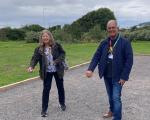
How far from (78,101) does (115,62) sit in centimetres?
274

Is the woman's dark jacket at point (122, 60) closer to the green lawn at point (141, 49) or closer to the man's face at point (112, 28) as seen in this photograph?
the man's face at point (112, 28)

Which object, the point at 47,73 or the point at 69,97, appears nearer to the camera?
the point at 47,73

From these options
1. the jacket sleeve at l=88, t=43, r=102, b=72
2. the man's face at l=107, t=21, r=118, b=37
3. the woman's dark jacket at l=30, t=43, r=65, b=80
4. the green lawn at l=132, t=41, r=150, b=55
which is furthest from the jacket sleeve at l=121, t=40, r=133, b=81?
the green lawn at l=132, t=41, r=150, b=55

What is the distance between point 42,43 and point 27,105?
179 cm

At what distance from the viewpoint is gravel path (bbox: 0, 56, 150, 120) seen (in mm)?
8844

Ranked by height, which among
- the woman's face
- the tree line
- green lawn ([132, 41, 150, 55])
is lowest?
green lawn ([132, 41, 150, 55])

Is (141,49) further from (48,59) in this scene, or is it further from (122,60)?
(122,60)

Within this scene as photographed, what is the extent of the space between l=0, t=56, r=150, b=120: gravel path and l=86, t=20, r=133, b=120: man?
33.0 inches

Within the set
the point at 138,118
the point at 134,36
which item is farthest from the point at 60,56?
the point at 134,36

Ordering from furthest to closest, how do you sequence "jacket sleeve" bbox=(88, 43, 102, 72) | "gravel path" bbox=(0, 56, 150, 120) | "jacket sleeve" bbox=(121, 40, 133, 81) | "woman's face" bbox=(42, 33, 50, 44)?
"gravel path" bbox=(0, 56, 150, 120) → "woman's face" bbox=(42, 33, 50, 44) → "jacket sleeve" bbox=(88, 43, 102, 72) → "jacket sleeve" bbox=(121, 40, 133, 81)

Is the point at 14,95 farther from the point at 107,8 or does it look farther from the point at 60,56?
the point at 107,8

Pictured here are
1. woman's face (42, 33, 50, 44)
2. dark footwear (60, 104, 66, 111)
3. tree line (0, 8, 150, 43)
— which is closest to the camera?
woman's face (42, 33, 50, 44)

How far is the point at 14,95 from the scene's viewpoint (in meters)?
11.4

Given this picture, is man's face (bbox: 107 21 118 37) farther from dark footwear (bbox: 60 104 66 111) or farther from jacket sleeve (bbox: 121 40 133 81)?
dark footwear (bbox: 60 104 66 111)
